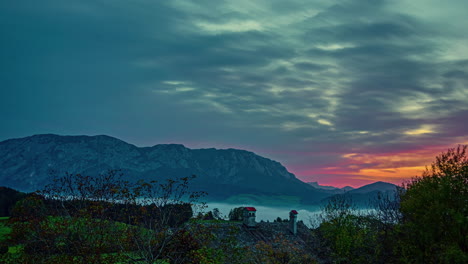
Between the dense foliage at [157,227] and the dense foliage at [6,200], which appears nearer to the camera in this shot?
the dense foliage at [157,227]

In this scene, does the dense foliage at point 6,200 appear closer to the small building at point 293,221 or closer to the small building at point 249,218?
the small building at point 249,218

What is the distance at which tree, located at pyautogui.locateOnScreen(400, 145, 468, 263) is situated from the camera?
38156 mm

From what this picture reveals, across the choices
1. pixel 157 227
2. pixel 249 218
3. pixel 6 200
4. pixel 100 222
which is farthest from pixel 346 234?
pixel 6 200

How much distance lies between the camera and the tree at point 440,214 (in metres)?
38.2

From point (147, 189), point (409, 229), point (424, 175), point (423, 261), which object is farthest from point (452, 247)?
point (147, 189)

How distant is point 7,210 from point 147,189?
86.3m

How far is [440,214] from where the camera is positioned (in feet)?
130

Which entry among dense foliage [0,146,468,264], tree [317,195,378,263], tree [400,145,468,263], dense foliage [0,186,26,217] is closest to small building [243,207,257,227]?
tree [317,195,378,263]

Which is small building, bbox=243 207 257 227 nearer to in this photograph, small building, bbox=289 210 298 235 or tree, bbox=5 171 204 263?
small building, bbox=289 210 298 235

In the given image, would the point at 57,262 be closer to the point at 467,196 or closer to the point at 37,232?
the point at 37,232

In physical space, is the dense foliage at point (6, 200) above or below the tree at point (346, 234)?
above

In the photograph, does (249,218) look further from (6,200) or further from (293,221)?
(6,200)

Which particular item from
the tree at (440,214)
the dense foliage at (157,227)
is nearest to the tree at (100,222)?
the dense foliage at (157,227)

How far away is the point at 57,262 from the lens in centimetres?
3366
